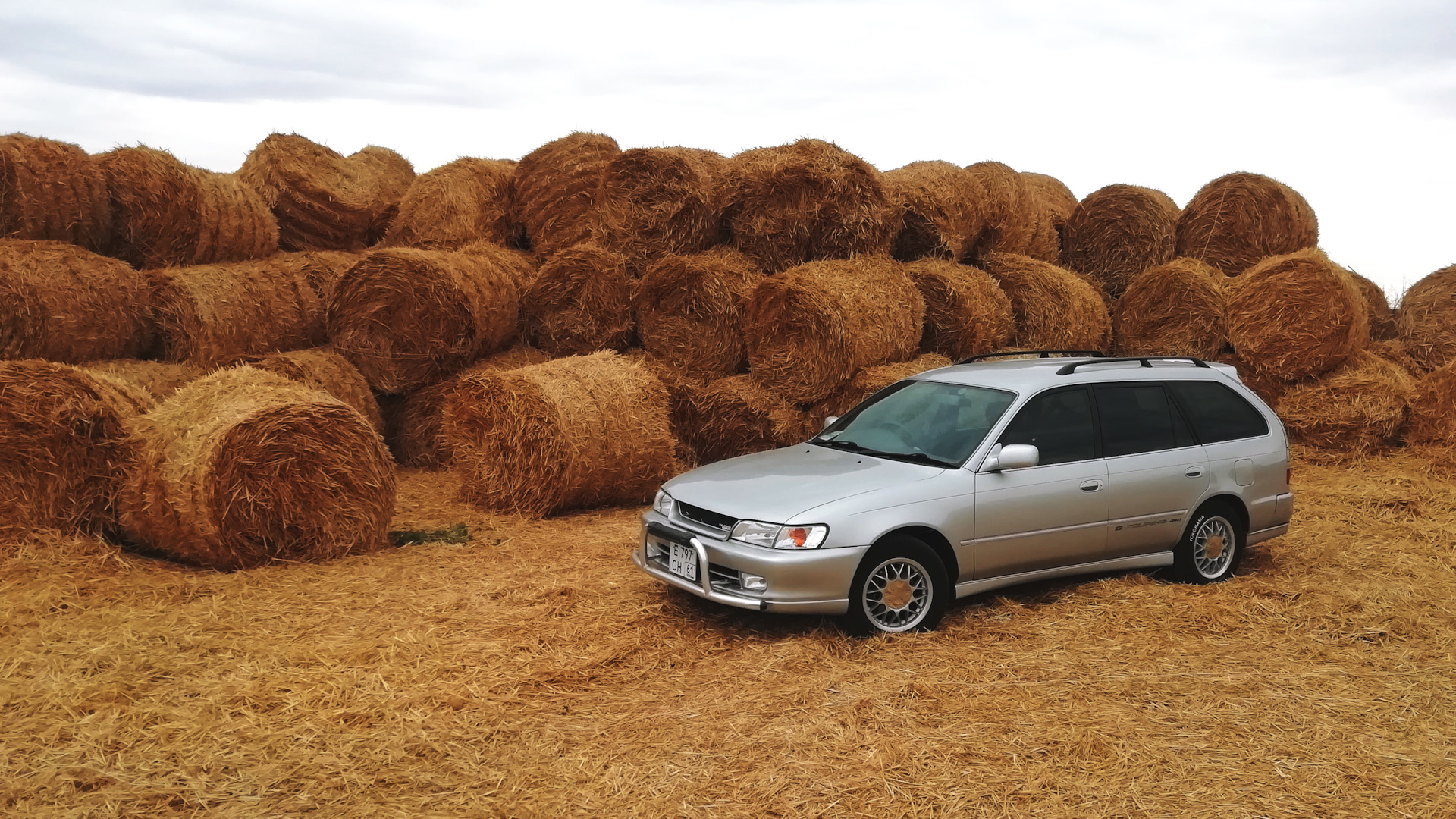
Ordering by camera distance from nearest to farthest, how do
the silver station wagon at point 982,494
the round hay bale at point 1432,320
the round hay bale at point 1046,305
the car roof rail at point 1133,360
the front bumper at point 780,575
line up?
the front bumper at point 780,575 → the silver station wagon at point 982,494 → the car roof rail at point 1133,360 → the round hay bale at point 1046,305 → the round hay bale at point 1432,320

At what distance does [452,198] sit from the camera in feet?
47.3

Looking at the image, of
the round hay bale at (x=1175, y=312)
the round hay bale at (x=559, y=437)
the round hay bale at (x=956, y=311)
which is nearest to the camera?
the round hay bale at (x=559, y=437)

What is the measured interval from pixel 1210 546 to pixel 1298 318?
618 cm

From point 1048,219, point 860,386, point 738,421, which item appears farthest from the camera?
point 1048,219

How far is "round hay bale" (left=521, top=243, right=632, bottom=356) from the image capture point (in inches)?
507

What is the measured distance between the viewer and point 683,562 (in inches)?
264

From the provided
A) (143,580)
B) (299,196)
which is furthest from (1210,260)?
(143,580)

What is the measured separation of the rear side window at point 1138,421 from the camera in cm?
760

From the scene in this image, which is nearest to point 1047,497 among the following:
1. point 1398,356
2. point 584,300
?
point 584,300

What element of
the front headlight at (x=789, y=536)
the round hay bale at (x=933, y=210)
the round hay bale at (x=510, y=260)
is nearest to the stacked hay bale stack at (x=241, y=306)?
the round hay bale at (x=510, y=260)

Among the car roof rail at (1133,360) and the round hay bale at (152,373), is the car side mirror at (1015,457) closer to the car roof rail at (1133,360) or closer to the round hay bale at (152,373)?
the car roof rail at (1133,360)

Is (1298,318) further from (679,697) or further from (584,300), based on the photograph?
(679,697)

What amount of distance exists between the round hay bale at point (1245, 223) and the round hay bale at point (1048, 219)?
1702 millimetres

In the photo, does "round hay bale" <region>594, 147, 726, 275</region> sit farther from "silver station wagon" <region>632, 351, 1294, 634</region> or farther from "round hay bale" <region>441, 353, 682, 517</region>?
"silver station wagon" <region>632, 351, 1294, 634</region>
